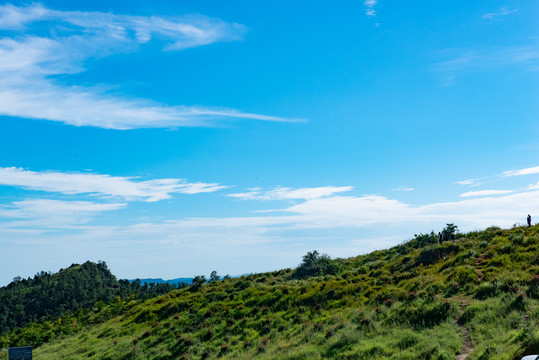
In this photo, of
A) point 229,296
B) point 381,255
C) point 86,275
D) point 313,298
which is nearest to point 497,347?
point 313,298

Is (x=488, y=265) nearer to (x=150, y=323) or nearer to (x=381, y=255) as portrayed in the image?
(x=381, y=255)

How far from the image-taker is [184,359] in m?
24.4

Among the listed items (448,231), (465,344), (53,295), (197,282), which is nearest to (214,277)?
(197,282)

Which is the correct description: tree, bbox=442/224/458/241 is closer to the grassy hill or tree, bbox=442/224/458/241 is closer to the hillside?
the grassy hill

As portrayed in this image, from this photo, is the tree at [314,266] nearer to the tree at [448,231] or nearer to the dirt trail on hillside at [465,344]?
the tree at [448,231]

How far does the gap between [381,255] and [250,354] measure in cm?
2720

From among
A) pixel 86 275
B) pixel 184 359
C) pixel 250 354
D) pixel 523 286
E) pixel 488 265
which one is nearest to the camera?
pixel 523 286

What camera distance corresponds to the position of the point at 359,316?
2194 cm

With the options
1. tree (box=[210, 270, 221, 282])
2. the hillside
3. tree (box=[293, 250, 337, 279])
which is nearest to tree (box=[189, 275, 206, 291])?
tree (box=[210, 270, 221, 282])

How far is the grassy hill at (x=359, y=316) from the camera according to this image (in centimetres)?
1617

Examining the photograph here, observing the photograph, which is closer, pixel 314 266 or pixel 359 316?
pixel 359 316

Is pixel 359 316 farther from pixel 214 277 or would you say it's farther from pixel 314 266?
pixel 214 277

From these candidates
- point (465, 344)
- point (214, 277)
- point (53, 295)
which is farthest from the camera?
point (53, 295)

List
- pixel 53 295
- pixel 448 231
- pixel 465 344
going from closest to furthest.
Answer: pixel 465 344, pixel 448 231, pixel 53 295
